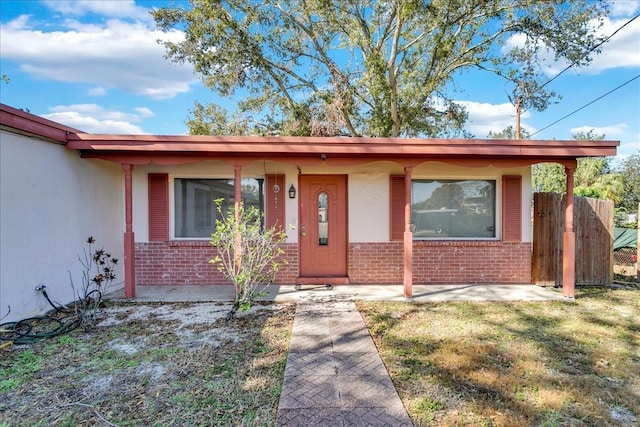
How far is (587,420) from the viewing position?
8.32 feet

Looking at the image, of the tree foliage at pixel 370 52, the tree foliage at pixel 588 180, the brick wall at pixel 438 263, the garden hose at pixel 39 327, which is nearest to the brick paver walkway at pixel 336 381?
the brick wall at pixel 438 263

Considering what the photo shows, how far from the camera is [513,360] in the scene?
3.51m

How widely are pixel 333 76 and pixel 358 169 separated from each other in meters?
7.25

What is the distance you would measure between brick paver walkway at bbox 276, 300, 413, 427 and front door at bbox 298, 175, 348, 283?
2.37 meters

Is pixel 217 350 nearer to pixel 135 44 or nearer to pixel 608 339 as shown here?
pixel 608 339

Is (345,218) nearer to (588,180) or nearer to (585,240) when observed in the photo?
(585,240)

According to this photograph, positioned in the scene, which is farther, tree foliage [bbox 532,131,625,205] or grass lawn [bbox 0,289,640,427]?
tree foliage [bbox 532,131,625,205]

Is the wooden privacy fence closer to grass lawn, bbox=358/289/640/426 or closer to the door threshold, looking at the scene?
grass lawn, bbox=358/289/640/426

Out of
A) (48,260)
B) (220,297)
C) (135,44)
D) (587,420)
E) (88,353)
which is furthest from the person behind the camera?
(135,44)

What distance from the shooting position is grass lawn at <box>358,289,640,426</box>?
2627mm

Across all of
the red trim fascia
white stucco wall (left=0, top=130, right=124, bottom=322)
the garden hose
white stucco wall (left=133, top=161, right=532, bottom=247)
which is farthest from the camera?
white stucco wall (left=133, top=161, right=532, bottom=247)

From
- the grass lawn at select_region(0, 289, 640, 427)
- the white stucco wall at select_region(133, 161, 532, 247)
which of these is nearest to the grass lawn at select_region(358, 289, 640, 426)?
the grass lawn at select_region(0, 289, 640, 427)

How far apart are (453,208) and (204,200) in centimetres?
495

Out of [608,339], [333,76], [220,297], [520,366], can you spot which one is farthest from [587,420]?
[333,76]
